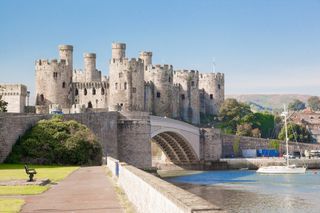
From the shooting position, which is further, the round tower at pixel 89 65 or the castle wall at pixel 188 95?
the castle wall at pixel 188 95

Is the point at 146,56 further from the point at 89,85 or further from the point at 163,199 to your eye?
the point at 163,199

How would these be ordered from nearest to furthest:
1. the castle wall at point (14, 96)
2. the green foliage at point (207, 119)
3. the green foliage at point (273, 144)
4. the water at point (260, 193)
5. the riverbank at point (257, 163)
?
the water at point (260, 193) < the castle wall at point (14, 96) < the riverbank at point (257, 163) < the green foliage at point (273, 144) < the green foliage at point (207, 119)

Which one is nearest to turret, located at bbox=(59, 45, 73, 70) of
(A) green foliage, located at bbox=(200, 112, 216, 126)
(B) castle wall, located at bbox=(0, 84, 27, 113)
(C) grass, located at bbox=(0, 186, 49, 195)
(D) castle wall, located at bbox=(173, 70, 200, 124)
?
(B) castle wall, located at bbox=(0, 84, 27, 113)

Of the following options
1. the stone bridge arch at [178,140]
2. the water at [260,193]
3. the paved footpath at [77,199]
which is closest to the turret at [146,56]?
the stone bridge arch at [178,140]

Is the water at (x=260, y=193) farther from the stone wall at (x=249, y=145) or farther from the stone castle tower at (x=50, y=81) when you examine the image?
the stone wall at (x=249, y=145)

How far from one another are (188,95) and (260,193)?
4743 centimetres

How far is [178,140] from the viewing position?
6775cm

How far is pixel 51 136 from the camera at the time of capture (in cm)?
3978

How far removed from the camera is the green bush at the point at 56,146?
126 feet

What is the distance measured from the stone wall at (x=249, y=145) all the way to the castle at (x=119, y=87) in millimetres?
7741

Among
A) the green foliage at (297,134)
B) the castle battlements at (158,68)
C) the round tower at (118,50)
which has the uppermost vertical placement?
the round tower at (118,50)

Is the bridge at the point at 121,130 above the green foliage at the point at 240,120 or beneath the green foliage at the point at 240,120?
beneath

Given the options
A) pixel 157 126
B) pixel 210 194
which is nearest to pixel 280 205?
pixel 210 194

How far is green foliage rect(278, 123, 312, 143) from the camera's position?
3740 inches
